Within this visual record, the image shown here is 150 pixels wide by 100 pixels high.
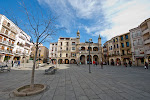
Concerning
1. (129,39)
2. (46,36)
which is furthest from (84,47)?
(46,36)

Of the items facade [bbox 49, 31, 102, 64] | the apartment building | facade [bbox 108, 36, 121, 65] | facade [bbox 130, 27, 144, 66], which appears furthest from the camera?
facade [bbox 49, 31, 102, 64]

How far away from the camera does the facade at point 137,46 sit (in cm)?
2228

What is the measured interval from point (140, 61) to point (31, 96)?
31.4 metres

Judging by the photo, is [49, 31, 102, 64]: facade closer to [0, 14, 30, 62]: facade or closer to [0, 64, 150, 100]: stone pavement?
[0, 14, 30, 62]: facade

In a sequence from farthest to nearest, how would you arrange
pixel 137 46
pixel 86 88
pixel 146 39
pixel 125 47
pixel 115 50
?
pixel 115 50 < pixel 125 47 < pixel 137 46 < pixel 146 39 < pixel 86 88

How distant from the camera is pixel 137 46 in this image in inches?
914

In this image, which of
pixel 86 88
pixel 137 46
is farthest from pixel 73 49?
pixel 86 88

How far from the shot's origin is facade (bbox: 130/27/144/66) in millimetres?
22280

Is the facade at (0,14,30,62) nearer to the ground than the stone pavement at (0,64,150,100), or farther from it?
farther from it

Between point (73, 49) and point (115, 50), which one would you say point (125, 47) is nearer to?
point (115, 50)

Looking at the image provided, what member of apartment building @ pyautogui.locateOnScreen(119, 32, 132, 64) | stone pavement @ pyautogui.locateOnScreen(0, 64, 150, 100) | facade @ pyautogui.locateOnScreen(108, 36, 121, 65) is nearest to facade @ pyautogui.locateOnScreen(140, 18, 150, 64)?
apartment building @ pyautogui.locateOnScreen(119, 32, 132, 64)

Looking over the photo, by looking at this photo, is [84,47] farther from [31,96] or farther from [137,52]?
[31,96]

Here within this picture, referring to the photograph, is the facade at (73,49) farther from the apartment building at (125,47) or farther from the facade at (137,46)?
the facade at (137,46)

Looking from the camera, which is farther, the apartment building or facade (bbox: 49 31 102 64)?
facade (bbox: 49 31 102 64)
